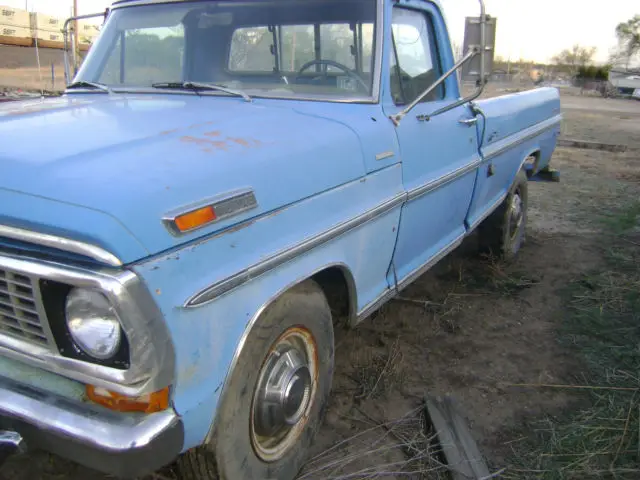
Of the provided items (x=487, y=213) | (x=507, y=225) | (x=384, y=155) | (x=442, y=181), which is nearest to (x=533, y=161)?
(x=507, y=225)

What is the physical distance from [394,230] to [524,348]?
138 cm

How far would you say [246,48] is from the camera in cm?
296

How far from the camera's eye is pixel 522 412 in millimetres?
2809

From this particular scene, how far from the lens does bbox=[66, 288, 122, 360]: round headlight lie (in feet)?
4.80

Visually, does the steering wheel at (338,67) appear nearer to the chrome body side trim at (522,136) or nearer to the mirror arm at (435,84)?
the mirror arm at (435,84)

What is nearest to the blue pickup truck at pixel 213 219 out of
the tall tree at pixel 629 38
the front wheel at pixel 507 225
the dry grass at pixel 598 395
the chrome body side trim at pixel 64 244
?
the chrome body side trim at pixel 64 244

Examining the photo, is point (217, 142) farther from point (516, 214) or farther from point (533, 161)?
point (533, 161)

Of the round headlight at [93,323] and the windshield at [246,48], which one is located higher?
the windshield at [246,48]

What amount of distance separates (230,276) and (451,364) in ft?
6.58

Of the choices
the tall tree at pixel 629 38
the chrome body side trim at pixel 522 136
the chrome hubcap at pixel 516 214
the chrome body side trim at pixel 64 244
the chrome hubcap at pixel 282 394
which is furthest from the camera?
the tall tree at pixel 629 38

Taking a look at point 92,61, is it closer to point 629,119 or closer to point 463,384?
point 463,384

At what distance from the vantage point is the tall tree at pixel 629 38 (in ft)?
171

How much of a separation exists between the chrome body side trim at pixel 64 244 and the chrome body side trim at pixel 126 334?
0.04 m

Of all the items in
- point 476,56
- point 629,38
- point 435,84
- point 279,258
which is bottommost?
point 279,258
